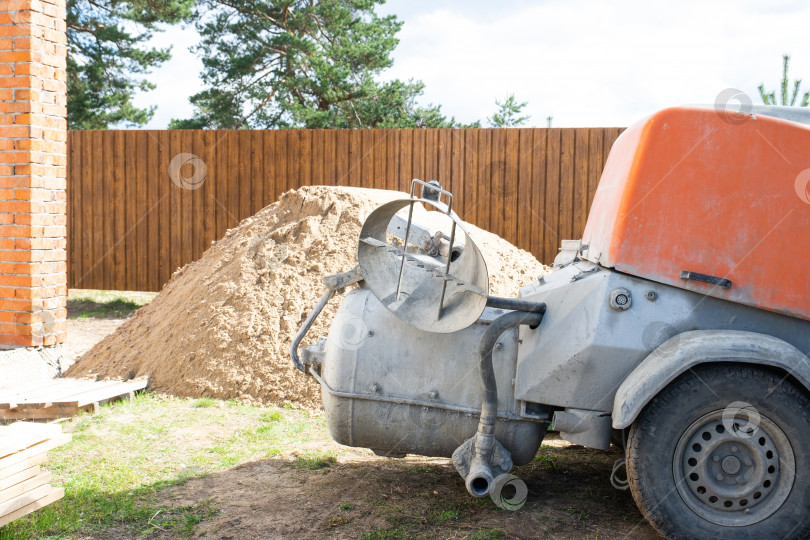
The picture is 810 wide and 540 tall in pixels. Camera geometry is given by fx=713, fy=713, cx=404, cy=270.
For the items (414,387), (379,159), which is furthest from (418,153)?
(414,387)

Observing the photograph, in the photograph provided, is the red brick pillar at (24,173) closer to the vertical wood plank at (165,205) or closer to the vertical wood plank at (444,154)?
the vertical wood plank at (165,205)

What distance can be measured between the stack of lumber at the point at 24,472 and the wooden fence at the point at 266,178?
7.62m

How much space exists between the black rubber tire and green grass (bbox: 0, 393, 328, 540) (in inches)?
84.2

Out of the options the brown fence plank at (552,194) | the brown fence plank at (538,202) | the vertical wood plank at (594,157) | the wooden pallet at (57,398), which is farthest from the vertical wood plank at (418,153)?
the wooden pallet at (57,398)

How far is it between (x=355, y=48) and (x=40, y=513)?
1538cm

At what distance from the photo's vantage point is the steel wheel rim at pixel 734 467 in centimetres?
320

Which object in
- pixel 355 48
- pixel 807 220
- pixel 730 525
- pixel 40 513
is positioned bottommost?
pixel 40 513

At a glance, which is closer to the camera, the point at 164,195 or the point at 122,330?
the point at 122,330

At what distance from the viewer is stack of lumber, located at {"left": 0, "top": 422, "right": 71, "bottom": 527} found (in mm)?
3467

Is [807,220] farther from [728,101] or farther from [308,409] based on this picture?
[308,409]

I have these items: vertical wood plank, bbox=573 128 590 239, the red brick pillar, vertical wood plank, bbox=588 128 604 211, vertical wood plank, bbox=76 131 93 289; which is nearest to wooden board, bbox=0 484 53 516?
the red brick pillar

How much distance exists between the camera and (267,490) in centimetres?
412

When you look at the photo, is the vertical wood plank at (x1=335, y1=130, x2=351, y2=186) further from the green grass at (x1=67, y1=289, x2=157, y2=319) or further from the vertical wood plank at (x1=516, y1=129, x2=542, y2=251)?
the green grass at (x1=67, y1=289, x2=157, y2=319)

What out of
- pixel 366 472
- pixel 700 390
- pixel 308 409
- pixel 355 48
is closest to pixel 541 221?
pixel 308 409
